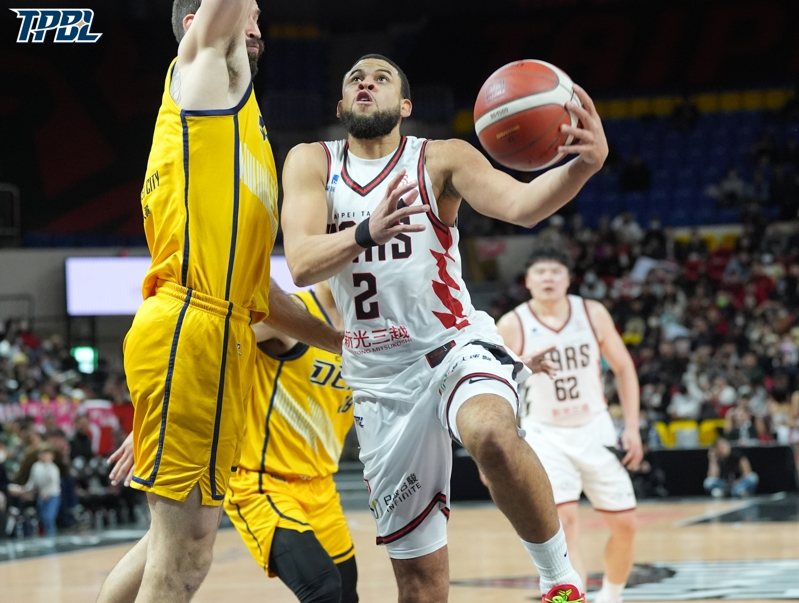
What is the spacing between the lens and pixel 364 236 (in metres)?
3.79

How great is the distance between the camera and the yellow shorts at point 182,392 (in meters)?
3.60

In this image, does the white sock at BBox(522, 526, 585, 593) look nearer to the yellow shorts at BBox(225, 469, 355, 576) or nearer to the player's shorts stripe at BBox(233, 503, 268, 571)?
the yellow shorts at BBox(225, 469, 355, 576)

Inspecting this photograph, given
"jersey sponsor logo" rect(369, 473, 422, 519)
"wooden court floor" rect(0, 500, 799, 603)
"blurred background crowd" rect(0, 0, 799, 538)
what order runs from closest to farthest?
"jersey sponsor logo" rect(369, 473, 422, 519) < "wooden court floor" rect(0, 500, 799, 603) < "blurred background crowd" rect(0, 0, 799, 538)

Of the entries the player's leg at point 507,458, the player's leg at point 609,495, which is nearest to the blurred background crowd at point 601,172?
the player's leg at point 609,495

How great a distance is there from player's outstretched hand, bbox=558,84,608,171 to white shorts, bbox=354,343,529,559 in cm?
83

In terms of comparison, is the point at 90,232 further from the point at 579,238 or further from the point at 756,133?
the point at 756,133

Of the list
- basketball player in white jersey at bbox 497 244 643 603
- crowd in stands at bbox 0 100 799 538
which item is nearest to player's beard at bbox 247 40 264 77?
basketball player in white jersey at bbox 497 244 643 603

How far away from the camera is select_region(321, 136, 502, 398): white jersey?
4223mm

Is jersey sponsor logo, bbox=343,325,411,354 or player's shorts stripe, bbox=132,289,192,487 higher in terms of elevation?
jersey sponsor logo, bbox=343,325,411,354

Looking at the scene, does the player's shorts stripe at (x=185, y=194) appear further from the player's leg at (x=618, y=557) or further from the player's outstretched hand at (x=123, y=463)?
the player's leg at (x=618, y=557)

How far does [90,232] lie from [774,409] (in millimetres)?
13957

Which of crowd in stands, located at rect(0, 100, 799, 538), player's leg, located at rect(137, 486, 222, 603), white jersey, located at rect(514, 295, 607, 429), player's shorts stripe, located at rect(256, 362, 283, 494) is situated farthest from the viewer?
crowd in stands, located at rect(0, 100, 799, 538)

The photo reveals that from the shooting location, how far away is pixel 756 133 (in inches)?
979

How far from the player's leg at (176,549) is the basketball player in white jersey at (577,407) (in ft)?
11.9
